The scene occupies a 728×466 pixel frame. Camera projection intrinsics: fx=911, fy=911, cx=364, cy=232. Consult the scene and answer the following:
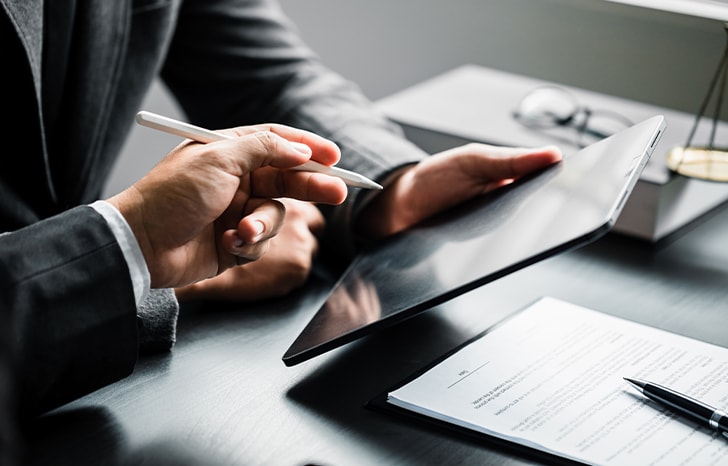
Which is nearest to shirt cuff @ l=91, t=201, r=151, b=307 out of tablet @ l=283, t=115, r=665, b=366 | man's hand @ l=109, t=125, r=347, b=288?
man's hand @ l=109, t=125, r=347, b=288

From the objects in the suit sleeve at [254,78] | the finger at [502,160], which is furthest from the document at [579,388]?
the suit sleeve at [254,78]

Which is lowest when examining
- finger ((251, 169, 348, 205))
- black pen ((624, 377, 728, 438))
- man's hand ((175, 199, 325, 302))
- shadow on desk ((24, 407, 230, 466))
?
shadow on desk ((24, 407, 230, 466))

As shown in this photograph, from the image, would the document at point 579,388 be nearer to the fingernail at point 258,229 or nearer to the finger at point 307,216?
the fingernail at point 258,229

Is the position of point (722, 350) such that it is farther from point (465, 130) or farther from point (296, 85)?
point (296, 85)

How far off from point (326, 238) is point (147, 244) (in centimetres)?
36

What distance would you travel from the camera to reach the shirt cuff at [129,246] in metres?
0.74

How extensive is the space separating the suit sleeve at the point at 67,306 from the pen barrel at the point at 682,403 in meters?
0.42

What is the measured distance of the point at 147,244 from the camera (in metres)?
0.76

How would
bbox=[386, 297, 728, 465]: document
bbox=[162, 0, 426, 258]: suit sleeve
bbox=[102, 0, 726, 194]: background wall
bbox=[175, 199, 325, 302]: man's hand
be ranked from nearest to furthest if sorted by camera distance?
bbox=[386, 297, 728, 465]: document
bbox=[175, 199, 325, 302]: man's hand
bbox=[162, 0, 426, 258]: suit sleeve
bbox=[102, 0, 726, 194]: background wall

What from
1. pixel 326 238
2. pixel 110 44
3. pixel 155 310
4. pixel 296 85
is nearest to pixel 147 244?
pixel 155 310

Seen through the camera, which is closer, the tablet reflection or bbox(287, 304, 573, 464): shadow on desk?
bbox(287, 304, 573, 464): shadow on desk

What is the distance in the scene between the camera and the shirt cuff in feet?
2.42

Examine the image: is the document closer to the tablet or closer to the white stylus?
the tablet

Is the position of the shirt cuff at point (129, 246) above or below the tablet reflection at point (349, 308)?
above
